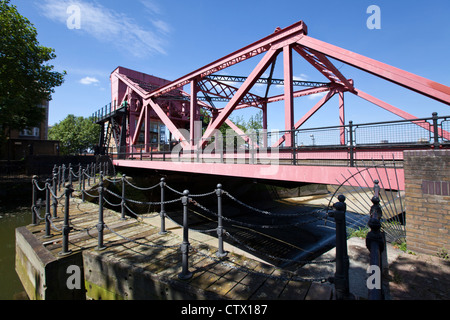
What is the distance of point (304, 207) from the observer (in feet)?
66.8

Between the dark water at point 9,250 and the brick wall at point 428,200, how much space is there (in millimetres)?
9517

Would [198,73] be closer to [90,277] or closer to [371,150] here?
[371,150]

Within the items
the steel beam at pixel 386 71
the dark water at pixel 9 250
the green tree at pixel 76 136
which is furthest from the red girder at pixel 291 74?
the green tree at pixel 76 136

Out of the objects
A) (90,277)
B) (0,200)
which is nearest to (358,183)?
(90,277)

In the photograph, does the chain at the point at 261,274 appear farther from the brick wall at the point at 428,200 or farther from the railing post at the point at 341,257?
the brick wall at the point at 428,200

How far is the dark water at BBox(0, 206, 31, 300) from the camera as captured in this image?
5.80 metres

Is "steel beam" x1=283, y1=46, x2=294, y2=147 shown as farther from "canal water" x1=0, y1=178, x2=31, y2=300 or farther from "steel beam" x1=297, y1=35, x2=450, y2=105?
"canal water" x1=0, y1=178, x2=31, y2=300

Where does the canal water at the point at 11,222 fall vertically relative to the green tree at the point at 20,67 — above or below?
below

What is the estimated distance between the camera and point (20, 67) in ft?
53.1

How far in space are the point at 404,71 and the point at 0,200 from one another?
71.1ft

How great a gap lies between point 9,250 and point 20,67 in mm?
15142

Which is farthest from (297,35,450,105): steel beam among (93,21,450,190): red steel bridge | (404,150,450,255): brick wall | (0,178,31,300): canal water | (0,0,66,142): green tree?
(0,0,66,142): green tree

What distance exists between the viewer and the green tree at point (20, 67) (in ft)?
49.5

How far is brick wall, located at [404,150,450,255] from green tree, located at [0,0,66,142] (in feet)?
73.4
